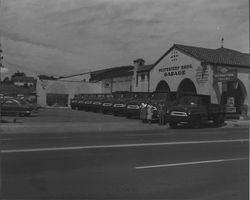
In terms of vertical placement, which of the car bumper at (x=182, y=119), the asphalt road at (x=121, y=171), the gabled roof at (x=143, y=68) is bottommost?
the asphalt road at (x=121, y=171)

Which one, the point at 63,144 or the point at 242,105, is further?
the point at 242,105

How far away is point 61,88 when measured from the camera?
63.7 m

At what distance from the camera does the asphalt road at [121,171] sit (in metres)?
7.31

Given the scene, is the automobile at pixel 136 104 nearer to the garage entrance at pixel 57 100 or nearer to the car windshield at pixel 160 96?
the car windshield at pixel 160 96

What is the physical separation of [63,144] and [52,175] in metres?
5.48

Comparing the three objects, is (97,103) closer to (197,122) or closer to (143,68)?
(143,68)

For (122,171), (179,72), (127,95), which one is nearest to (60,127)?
(127,95)

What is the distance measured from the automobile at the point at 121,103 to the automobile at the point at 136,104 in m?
0.81

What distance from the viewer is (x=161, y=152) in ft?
41.2

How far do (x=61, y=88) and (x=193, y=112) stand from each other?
3996 cm

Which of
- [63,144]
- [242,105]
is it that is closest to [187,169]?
[63,144]

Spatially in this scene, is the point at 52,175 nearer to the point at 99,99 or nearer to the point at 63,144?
the point at 63,144

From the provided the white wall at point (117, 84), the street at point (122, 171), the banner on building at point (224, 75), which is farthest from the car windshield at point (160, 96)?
the white wall at point (117, 84)

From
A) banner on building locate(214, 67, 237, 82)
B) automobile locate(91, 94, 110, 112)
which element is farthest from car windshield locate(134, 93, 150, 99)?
banner on building locate(214, 67, 237, 82)
